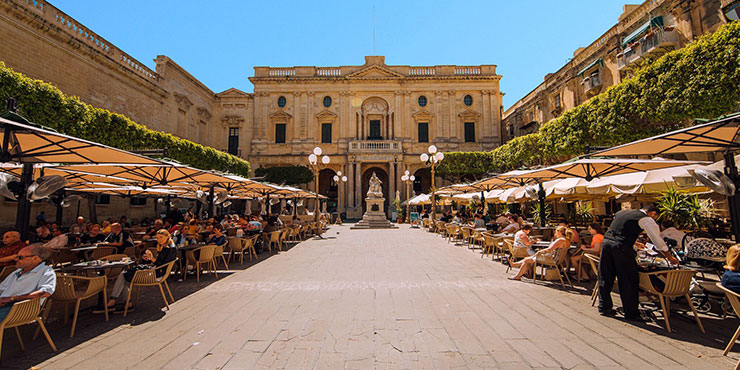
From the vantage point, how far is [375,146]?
1298 inches

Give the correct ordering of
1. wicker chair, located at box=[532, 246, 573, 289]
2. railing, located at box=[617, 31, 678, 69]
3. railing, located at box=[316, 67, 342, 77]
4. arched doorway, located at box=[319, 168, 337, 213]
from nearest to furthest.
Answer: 1. wicker chair, located at box=[532, 246, 573, 289]
2. railing, located at box=[617, 31, 678, 69]
3. arched doorway, located at box=[319, 168, 337, 213]
4. railing, located at box=[316, 67, 342, 77]

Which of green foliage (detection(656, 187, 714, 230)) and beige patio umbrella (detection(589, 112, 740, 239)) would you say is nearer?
beige patio umbrella (detection(589, 112, 740, 239))

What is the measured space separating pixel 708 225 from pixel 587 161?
5.93 meters

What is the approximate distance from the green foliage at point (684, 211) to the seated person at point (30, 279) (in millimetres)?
12222

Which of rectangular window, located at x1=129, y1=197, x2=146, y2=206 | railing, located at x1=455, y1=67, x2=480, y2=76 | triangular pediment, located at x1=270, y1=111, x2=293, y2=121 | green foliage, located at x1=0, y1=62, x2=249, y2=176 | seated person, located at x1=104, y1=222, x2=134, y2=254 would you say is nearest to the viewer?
seated person, located at x1=104, y1=222, x2=134, y2=254

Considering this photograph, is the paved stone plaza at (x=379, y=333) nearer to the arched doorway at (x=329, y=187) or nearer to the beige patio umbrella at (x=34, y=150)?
the beige patio umbrella at (x=34, y=150)

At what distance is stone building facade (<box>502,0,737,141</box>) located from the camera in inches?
551

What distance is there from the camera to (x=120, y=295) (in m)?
4.64

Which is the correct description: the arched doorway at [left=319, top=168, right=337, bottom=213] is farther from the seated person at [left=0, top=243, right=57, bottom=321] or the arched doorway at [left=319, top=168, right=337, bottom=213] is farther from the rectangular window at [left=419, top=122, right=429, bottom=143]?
the seated person at [left=0, top=243, right=57, bottom=321]

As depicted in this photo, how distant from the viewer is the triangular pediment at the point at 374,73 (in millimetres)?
34625

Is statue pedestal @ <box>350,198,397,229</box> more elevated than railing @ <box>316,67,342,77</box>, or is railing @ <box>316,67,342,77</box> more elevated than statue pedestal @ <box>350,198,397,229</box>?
railing @ <box>316,67,342,77</box>

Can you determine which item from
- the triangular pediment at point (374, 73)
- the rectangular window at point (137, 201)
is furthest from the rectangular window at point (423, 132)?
the rectangular window at point (137, 201)

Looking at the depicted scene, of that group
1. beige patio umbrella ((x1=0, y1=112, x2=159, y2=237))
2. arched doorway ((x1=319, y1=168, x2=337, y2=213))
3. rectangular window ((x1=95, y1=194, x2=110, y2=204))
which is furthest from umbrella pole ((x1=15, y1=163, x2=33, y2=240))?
arched doorway ((x1=319, y1=168, x2=337, y2=213))

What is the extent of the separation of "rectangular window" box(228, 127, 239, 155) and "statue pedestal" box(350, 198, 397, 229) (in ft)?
64.6
